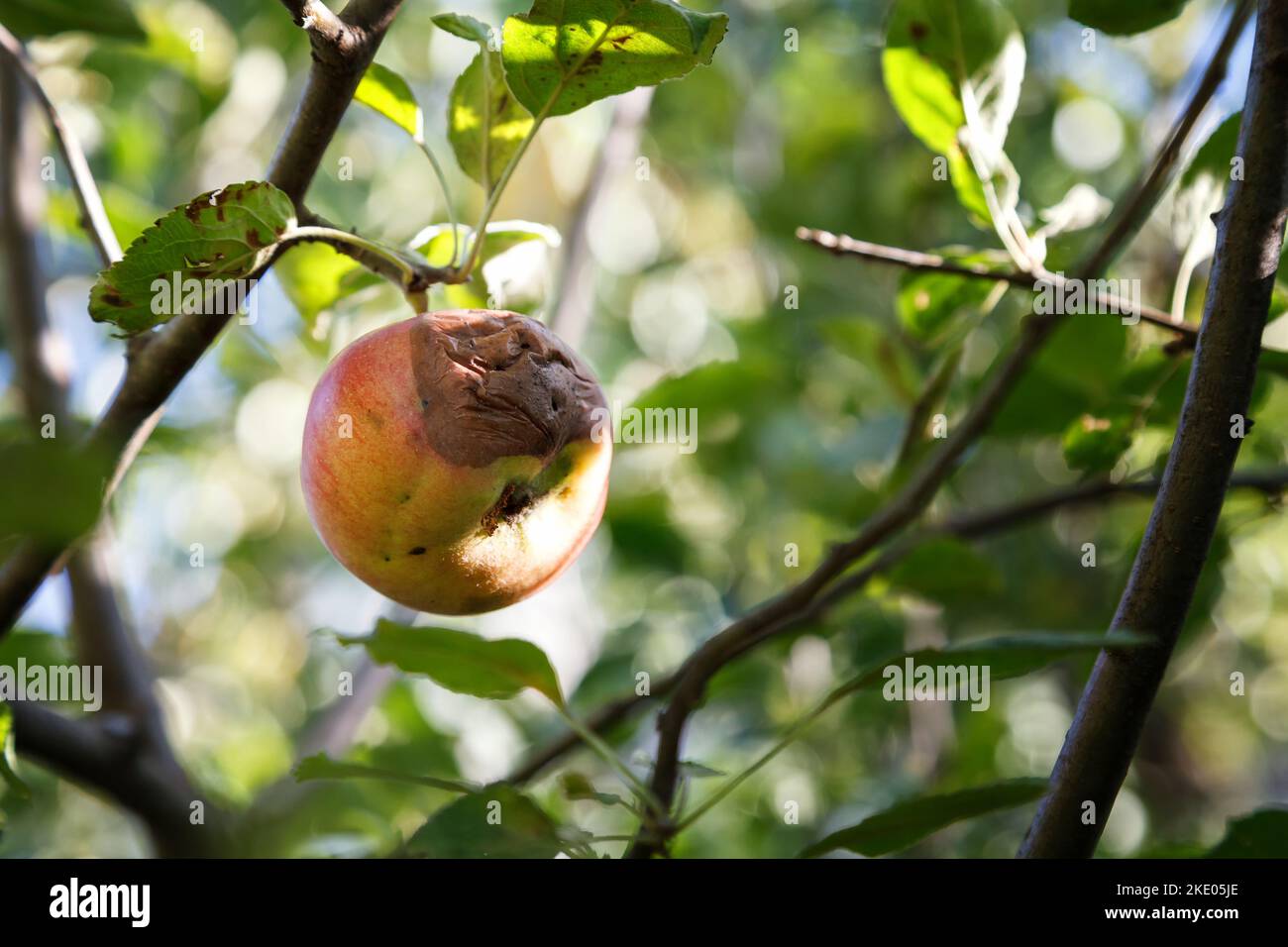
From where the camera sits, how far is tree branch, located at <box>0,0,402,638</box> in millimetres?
817

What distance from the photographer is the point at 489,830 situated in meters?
0.93

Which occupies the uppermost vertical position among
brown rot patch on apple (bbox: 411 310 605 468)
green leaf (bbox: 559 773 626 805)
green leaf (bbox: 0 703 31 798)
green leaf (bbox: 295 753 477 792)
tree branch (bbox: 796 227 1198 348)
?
tree branch (bbox: 796 227 1198 348)

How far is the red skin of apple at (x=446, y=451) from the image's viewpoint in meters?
0.84

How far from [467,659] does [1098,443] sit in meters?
0.78

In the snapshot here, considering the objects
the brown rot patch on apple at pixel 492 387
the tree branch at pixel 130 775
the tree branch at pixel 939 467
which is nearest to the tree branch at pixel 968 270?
the tree branch at pixel 939 467

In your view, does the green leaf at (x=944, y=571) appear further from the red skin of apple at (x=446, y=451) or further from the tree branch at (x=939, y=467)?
the red skin of apple at (x=446, y=451)

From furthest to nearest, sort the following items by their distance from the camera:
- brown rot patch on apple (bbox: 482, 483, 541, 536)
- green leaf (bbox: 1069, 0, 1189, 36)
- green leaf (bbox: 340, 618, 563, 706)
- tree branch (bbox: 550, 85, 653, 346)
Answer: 1. tree branch (bbox: 550, 85, 653, 346)
2. green leaf (bbox: 1069, 0, 1189, 36)
3. green leaf (bbox: 340, 618, 563, 706)
4. brown rot patch on apple (bbox: 482, 483, 541, 536)

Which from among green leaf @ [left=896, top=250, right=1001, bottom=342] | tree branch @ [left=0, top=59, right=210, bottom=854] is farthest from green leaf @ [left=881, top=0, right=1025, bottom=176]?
tree branch @ [left=0, top=59, right=210, bottom=854]

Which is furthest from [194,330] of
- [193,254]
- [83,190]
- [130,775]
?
[130,775]

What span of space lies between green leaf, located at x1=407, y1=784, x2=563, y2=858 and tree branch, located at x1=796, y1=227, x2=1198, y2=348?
1.82 feet

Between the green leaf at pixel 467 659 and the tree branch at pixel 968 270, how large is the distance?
470 mm

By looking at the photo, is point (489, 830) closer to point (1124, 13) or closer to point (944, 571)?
point (944, 571)

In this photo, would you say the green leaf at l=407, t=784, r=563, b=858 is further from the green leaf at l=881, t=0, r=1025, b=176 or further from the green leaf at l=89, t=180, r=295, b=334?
the green leaf at l=881, t=0, r=1025, b=176
